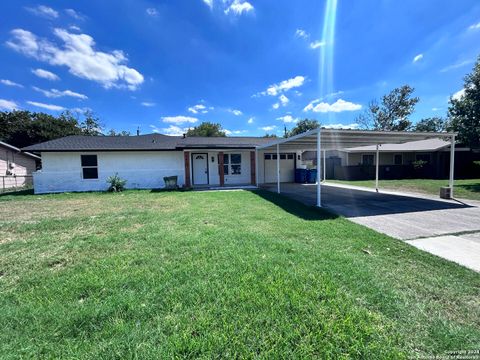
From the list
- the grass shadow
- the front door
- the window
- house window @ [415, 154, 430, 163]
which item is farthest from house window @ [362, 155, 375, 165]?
the window

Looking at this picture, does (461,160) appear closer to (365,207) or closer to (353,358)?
(365,207)

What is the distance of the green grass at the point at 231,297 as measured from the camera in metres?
1.94

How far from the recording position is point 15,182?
61.0ft

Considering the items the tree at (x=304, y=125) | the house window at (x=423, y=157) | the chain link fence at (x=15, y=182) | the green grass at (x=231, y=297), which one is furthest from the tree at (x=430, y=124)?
the chain link fence at (x=15, y=182)

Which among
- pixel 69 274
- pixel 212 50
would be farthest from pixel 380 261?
pixel 212 50

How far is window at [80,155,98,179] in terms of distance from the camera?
13.9 m

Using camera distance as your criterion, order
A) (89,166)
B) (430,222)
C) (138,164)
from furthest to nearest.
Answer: (138,164) → (89,166) → (430,222)

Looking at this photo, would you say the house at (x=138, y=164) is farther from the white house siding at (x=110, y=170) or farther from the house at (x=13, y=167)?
the house at (x=13, y=167)

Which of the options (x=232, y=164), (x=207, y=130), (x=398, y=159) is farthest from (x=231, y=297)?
(x=207, y=130)

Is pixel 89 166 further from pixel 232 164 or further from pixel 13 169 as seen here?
pixel 13 169

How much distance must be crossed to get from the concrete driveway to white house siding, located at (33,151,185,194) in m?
10.4

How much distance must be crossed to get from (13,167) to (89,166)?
10929 millimetres

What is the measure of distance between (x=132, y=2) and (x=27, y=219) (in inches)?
352

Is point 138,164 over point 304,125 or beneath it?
beneath
